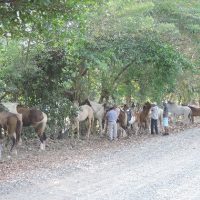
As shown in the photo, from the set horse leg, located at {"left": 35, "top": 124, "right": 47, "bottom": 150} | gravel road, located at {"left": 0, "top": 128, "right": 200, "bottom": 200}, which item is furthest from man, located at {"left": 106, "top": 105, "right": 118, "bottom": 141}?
gravel road, located at {"left": 0, "top": 128, "right": 200, "bottom": 200}

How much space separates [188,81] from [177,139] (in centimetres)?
1225

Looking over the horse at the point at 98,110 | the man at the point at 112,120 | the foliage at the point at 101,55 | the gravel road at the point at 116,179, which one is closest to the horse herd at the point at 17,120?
the foliage at the point at 101,55

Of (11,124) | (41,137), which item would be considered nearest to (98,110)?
(41,137)

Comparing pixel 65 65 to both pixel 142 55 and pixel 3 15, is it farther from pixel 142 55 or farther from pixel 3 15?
pixel 3 15

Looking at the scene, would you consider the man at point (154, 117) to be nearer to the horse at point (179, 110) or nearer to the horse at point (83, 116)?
the horse at point (83, 116)

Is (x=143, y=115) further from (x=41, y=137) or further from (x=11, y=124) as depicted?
(x=11, y=124)

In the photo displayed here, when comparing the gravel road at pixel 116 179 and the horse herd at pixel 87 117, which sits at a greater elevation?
the horse herd at pixel 87 117

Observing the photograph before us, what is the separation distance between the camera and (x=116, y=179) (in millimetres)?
11289

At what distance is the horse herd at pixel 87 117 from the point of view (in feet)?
52.7

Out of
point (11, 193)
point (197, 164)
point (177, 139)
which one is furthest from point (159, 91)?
point (11, 193)

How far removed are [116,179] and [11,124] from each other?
236 inches

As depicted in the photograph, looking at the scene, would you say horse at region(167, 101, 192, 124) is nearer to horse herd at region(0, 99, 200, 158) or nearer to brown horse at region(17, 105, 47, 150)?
horse herd at region(0, 99, 200, 158)

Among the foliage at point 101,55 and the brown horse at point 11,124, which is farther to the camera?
the foliage at point 101,55

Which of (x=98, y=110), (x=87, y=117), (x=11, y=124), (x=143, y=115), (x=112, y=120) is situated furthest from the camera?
(x=143, y=115)
